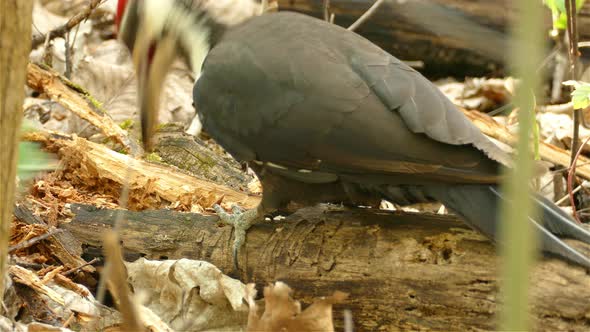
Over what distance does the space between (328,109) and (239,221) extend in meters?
0.66

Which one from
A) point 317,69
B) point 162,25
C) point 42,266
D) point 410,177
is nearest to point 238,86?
point 317,69

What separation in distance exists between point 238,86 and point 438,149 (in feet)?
2.72

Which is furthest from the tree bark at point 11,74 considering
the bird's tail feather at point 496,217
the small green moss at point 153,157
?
the small green moss at point 153,157

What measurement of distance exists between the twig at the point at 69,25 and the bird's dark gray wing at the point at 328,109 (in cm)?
151

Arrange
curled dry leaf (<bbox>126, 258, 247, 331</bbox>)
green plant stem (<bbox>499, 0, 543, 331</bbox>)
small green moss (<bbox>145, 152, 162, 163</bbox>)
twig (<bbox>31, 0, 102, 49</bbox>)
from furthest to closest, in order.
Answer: twig (<bbox>31, 0, 102, 49</bbox>) → small green moss (<bbox>145, 152, 162, 163</bbox>) → curled dry leaf (<bbox>126, 258, 247, 331</bbox>) → green plant stem (<bbox>499, 0, 543, 331</bbox>)

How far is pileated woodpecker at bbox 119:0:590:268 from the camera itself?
2721 mm

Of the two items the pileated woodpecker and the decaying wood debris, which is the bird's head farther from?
the decaying wood debris

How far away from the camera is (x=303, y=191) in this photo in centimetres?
320

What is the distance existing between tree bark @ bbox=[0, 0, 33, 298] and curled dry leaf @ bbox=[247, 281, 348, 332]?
93cm

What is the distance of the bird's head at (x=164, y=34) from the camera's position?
3385mm

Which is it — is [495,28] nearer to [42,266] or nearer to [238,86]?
[238,86]

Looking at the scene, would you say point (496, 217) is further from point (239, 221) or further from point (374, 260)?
point (239, 221)

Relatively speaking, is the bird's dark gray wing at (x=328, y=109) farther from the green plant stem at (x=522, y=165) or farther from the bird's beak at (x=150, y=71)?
the green plant stem at (x=522, y=165)

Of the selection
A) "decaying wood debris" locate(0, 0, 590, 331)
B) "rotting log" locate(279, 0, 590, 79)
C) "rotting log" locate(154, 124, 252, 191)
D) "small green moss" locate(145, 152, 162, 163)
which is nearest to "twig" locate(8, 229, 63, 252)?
"decaying wood debris" locate(0, 0, 590, 331)
